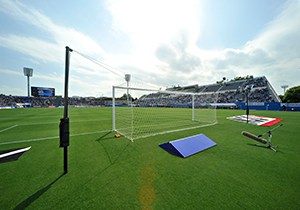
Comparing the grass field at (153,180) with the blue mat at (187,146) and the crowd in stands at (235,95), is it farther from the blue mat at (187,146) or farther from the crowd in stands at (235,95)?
the crowd in stands at (235,95)

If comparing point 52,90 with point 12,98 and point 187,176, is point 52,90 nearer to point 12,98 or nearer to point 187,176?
point 12,98

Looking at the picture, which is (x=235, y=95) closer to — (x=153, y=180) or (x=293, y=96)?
(x=293, y=96)

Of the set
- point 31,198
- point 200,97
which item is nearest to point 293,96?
point 200,97

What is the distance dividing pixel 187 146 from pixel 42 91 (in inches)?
2725

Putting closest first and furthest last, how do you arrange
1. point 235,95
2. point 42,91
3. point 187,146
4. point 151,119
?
point 187,146
point 151,119
point 235,95
point 42,91

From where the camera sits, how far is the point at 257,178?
258 centimetres

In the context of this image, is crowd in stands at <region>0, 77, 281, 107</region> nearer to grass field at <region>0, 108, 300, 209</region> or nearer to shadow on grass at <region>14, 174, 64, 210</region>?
grass field at <region>0, 108, 300, 209</region>

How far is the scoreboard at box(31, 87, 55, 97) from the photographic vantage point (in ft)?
170

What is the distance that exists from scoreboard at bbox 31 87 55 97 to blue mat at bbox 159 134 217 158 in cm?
6833

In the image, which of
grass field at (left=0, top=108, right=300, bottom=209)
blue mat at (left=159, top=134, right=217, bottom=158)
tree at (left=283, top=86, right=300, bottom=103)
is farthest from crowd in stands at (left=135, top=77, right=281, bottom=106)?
grass field at (left=0, top=108, right=300, bottom=209)

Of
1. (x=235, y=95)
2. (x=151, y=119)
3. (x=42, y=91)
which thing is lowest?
(x=151, y=119)

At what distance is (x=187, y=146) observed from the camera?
13.3ft

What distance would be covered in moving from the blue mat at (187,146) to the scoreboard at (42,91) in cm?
6833

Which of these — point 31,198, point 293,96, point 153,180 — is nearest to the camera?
point 31,198
